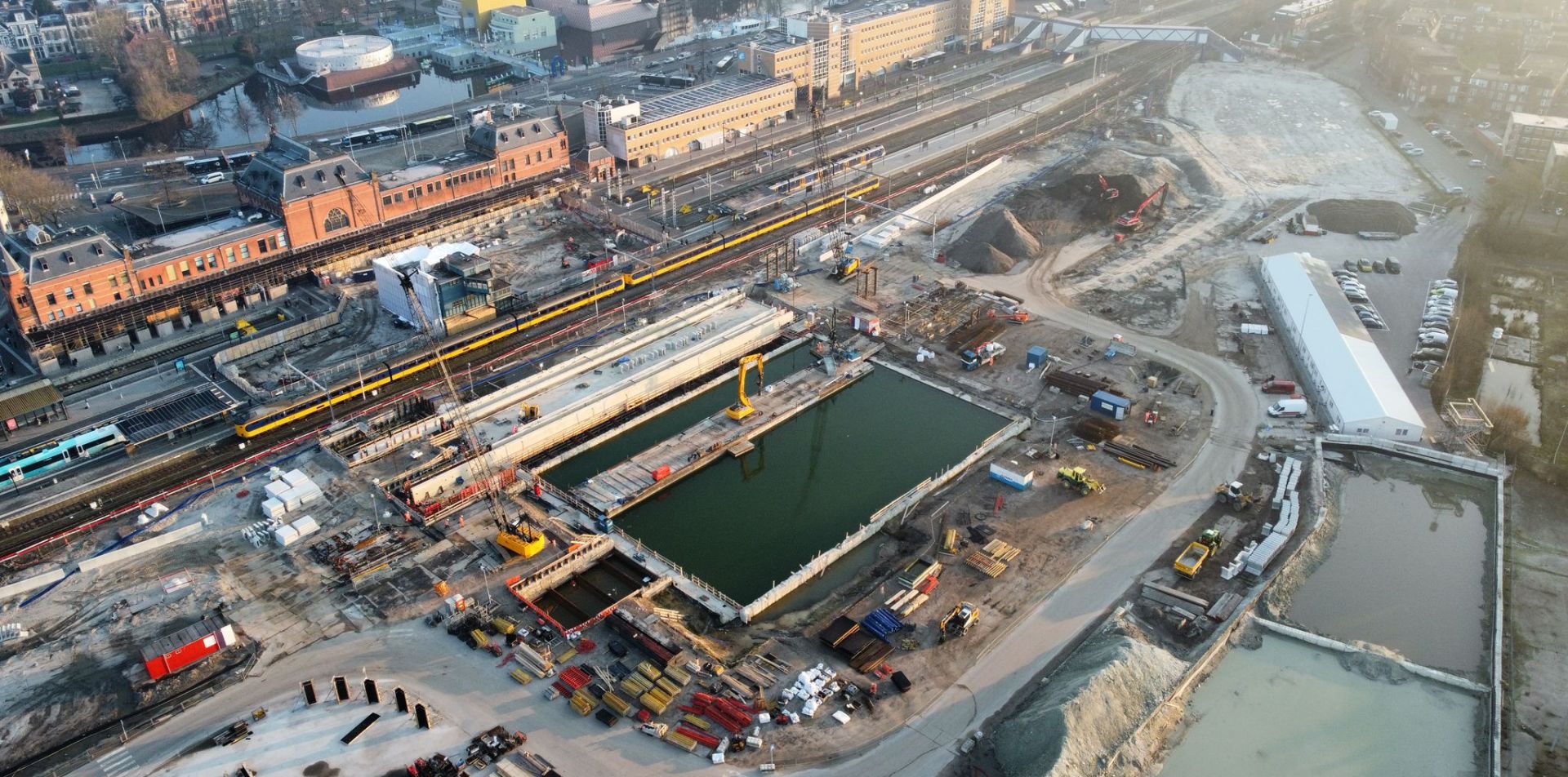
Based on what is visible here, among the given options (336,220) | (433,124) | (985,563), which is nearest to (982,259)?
(985,563)

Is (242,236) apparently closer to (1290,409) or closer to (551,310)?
(551,310)

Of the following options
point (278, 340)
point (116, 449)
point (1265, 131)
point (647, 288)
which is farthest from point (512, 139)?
point (1265, 131)

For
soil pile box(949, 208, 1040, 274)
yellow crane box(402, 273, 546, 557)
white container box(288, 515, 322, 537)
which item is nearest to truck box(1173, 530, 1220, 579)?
yellow crane box(402, 273, 546, 557)

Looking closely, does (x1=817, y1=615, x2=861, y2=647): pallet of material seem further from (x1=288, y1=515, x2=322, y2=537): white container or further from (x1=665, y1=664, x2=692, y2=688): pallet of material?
(x1=288, y1=515, x2=322, y2=537): white container

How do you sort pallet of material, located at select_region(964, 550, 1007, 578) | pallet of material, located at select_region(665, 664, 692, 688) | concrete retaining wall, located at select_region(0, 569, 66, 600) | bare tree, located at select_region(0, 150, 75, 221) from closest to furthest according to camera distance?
1. pallet of material, located at select_region(665, 664, 692, 688)
2. concrete retaining wall, located at select_region(0, 569, 66, 600)
3. pallet of material, located at select_region(964, 550, 1007, 578)
4. bare tree, located at select_region(0, 150, 75, 221)

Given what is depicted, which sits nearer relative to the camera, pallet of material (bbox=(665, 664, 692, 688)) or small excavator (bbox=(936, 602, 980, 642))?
pallet of material (bbox=(665, 664, 692, 688))

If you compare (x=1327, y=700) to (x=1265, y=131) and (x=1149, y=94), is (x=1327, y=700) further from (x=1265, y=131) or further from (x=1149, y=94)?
A: (x=1149, y=94)

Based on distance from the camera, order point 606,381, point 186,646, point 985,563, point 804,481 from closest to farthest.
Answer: point 186,646 → point 985,563 → point 804,481 → point 606,381
